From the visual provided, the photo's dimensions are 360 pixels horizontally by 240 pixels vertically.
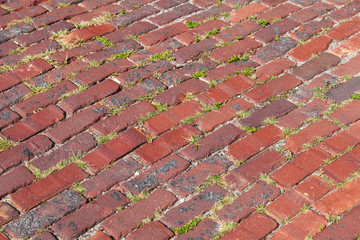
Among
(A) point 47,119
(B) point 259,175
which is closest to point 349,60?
(B) point 259,175

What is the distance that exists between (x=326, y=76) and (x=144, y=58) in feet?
3.74

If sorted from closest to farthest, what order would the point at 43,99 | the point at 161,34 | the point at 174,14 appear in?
the point at 43,99, the point at 161,34, the point at 174,14

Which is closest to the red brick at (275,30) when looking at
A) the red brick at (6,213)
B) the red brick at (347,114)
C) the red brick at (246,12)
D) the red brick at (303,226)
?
the red brick at (246,12)

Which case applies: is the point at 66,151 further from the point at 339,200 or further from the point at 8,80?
the point at 339,200

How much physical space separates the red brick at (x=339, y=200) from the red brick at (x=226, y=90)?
88 centimetres

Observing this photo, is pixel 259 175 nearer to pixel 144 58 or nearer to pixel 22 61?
pixel 144 58

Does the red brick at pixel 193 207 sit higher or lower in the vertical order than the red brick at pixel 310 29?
lower

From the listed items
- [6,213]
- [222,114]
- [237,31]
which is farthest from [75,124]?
[237,31]

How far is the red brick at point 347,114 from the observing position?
3344 mm

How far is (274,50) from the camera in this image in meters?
3.87

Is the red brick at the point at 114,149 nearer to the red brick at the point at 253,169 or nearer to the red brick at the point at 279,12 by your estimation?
the red brick at the point at 253,169

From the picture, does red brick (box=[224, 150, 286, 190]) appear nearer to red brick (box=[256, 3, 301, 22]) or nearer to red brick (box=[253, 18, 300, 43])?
red brick (box=[253, 18, 300, 43])

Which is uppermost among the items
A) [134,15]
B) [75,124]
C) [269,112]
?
[134,15]

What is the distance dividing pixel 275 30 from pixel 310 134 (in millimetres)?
1091
